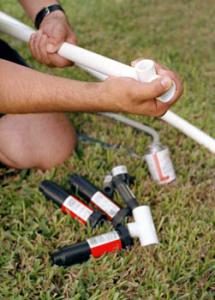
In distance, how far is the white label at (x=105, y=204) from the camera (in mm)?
1825

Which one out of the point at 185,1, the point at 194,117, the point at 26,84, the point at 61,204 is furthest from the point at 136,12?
the point at 26,84

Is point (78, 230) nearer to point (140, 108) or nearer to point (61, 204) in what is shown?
point (61, 204)

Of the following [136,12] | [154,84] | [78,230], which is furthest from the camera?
A: [136,12]

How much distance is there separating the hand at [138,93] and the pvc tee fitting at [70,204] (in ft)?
1.57

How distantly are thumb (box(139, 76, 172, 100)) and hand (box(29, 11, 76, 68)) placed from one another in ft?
1.97

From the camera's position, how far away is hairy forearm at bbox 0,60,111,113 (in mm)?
1411

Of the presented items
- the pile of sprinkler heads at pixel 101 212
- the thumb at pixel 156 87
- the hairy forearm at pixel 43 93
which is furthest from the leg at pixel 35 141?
the thumb at pixel 156 87

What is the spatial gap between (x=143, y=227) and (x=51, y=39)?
0.67m

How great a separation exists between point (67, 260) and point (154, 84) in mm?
599

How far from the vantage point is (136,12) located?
3406mm

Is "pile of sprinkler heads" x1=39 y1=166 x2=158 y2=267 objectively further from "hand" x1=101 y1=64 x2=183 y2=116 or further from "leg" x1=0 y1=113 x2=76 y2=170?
"hand" x1=101 y1=64 x2=183 y2=116

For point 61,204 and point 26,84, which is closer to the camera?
point 26,84

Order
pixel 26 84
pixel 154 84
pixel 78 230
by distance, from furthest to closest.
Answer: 1. pixel 78 230
2. pixel 26 84
3. pixel 154 84

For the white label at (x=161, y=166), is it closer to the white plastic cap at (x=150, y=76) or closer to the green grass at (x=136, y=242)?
the green grass at (x=136, y=242)
